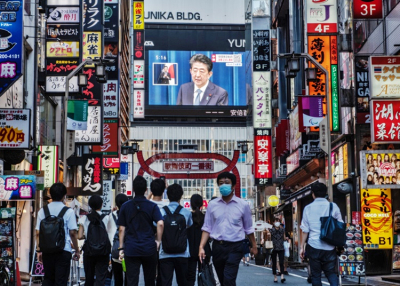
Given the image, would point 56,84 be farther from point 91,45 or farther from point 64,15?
point 91,45

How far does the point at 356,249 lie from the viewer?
18.3 meters

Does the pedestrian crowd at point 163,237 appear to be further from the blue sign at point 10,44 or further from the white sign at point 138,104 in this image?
the white sign at point 138,104

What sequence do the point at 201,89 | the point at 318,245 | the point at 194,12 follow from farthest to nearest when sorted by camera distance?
the point at 194,12 → the point at 201,89 → the point at 318,245

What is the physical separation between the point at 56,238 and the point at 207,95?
3972 inches

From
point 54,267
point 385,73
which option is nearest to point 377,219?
point 385,73

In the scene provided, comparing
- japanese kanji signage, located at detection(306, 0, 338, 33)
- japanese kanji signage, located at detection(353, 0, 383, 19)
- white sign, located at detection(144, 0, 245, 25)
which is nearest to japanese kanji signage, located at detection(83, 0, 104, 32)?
japanese kanji signage, located at detection(306, 0, 338, 33)

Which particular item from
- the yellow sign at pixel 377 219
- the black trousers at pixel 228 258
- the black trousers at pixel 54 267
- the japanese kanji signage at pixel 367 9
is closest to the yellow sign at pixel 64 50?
the japanese kanji signage at pixel 367 9

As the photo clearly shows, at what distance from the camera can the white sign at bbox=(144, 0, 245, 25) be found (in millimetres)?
115875

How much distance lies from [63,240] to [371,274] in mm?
15085

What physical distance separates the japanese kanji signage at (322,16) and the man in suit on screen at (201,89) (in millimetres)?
77009

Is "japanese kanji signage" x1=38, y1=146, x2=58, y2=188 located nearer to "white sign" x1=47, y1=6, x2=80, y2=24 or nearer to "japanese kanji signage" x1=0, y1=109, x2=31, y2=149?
"white sign" x1=47, y1=6, x2=80, y2=24

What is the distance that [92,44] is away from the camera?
31.3 m

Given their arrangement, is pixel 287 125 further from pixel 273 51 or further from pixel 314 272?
pixel 314 272

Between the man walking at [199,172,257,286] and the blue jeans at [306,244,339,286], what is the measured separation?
57.8 inches
